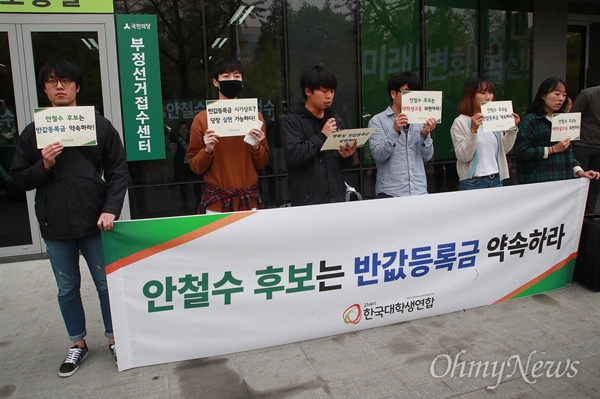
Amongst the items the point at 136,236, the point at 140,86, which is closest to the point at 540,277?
the point at 136,236

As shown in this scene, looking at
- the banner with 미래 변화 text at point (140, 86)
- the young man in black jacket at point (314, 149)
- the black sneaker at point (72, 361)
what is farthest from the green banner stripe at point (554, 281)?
the banner with 미래 변화 text at point (140, 86)

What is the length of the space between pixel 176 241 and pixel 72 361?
109cm

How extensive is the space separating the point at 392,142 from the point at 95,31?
3.86 meters

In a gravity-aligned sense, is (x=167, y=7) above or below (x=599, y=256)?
above

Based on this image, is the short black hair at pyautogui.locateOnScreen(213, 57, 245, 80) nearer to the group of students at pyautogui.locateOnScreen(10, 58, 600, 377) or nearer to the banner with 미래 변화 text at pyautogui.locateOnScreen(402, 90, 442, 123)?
the group of students at pyautogui.locateOnScreen(10, 58, 600, 377)

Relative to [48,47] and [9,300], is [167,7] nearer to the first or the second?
[48,47]

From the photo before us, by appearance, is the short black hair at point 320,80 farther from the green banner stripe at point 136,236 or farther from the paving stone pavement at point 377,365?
the paving stone pavement at point 377,365

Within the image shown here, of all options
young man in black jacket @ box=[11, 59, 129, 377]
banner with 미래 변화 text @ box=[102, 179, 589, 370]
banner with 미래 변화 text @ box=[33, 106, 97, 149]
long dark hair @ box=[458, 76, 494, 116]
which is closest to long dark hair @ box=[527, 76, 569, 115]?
long dark hair @ box=[458, 76, 494, 116]

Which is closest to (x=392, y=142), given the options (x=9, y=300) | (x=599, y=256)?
(x=599, y=256)

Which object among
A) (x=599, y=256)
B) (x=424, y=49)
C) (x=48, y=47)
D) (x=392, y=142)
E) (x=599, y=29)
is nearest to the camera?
(x=392, y=142)

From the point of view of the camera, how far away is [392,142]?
13.0 feet

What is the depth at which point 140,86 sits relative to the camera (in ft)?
19.0

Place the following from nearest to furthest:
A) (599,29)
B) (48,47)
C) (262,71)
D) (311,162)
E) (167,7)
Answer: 1. (311,162)
2. (48,47)
3. (167,7)
4. (262,71)
5. (599,29)

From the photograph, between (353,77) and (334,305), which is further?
(353,77)
